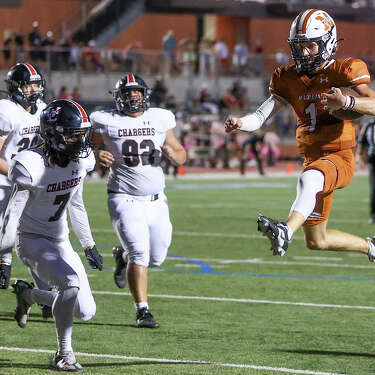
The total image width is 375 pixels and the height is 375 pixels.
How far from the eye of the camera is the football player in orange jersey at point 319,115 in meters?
7.17

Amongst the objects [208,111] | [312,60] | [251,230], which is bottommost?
[208,111]

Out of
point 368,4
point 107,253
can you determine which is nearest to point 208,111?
point 368,4

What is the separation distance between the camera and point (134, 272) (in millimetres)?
8055

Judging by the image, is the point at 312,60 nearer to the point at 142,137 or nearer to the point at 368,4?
the point at 142,137

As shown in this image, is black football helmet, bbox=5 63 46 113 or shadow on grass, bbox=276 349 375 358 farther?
black football helmet, bbox=5 63 46 113

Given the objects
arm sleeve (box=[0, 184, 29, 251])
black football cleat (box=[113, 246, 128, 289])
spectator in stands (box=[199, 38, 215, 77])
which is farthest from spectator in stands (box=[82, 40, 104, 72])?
arm sleeve (box=[0, 184, 29, 251])

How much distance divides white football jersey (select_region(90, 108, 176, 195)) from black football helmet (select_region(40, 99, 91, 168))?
6.44 feet

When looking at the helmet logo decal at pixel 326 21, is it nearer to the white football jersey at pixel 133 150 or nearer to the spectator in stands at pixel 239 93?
the white football jersey at pixel 133 150

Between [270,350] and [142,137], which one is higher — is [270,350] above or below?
below

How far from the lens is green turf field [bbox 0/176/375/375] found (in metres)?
6.56

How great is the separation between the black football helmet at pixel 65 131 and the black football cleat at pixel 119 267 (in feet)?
9.39

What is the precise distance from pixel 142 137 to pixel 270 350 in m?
2.24

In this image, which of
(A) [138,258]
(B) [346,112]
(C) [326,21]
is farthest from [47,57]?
(B) [346,112]

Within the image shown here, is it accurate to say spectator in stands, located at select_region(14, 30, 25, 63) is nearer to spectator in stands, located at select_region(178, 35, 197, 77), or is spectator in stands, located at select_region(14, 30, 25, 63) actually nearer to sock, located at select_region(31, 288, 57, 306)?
spectator in stands, located at select_region(178, 35, 197, 77)
